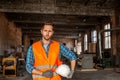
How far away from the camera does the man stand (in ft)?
9.18

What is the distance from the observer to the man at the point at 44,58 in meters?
2.80

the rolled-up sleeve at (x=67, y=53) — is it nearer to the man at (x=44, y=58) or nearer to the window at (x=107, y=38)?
the man at (x=44, y=58)

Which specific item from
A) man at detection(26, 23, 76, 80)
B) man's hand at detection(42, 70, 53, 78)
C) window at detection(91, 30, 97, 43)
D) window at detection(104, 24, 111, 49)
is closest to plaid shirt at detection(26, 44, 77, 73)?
man at detection(26, 23, 76, 80)

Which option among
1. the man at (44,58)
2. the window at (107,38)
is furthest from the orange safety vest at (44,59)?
the window at (107,38)

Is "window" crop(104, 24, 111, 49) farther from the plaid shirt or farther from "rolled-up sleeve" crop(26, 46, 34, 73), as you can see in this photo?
"rolled-up sleeve" crop(26, 46, 34, 73)

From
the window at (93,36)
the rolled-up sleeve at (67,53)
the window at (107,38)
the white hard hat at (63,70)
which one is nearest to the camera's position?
the white hard hat at (63,70)

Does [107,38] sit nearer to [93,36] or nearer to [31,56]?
[93,36]

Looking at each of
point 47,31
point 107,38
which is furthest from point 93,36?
point 47,31

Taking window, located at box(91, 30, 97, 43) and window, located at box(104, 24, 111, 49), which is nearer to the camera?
window, located at box(104, 24, 111, 49)

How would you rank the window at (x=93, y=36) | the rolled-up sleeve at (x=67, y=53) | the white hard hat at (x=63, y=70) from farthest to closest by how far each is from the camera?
the window at (x=93, y=36) → the rolled-up sleeve at (x=67, y=53) → the white hard hat at (x=63, y=70)

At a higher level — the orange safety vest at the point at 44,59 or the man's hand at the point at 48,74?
the orange safety vest at the point at 44,59

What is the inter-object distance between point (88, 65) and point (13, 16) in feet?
31.9

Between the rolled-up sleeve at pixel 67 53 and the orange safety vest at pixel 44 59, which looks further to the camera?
the rolled-up sleeve at pixel 67 53

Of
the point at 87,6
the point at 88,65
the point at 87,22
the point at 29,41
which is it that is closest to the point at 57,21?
the point at 87,22
